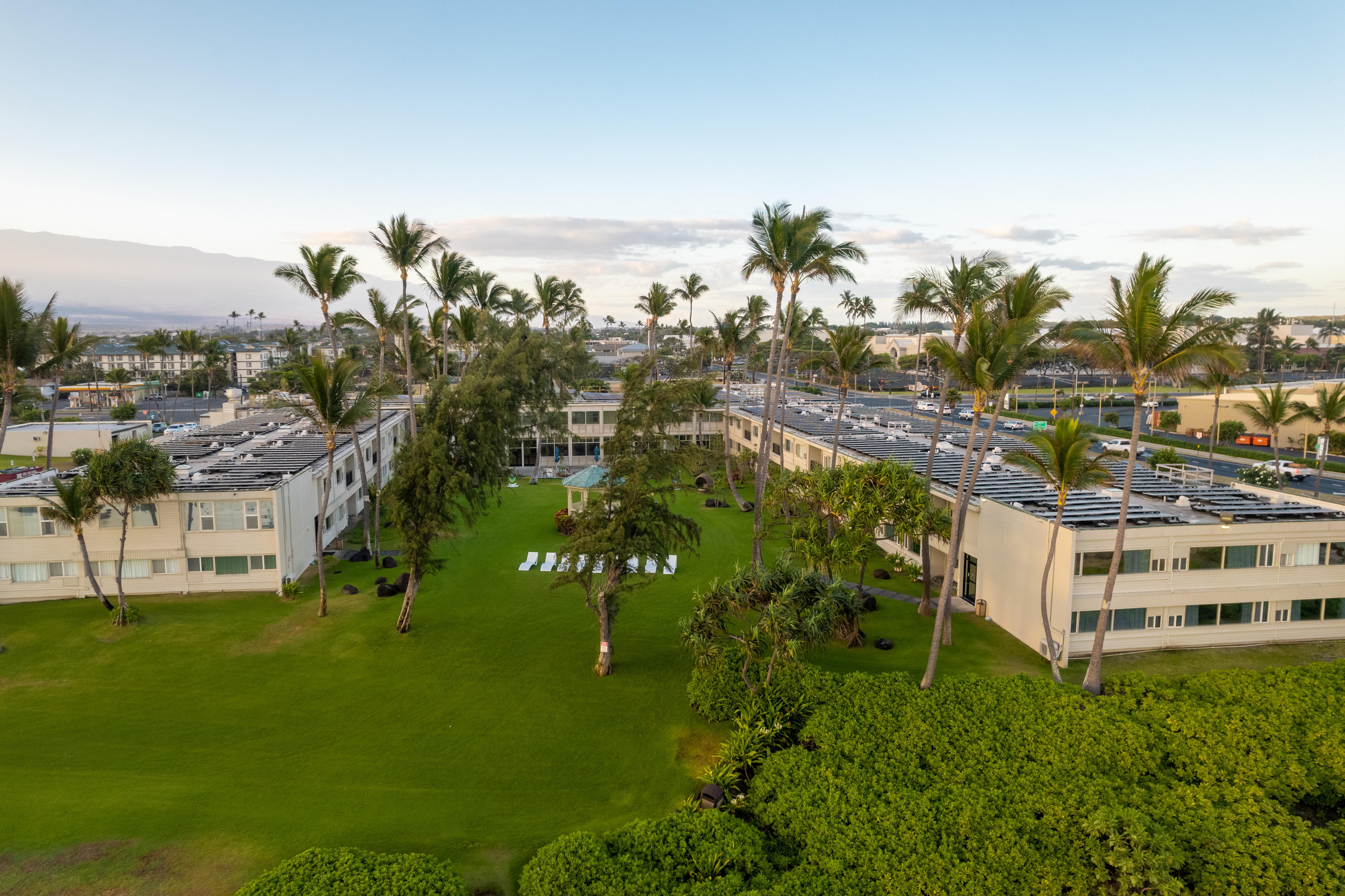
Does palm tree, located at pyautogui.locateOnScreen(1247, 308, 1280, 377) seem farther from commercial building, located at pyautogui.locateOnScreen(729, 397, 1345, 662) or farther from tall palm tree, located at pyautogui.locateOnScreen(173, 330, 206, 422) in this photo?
tall palm tree, located at pyautogui.locateOnScreen(173, 330, 206, 422)

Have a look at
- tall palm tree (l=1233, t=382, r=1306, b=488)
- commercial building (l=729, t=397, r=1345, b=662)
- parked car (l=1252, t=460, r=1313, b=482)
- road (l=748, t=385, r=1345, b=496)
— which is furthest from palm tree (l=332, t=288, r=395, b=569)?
parked car (l=1252, t=460, r=1313, b=482)

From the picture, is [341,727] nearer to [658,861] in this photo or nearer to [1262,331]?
[658,861]

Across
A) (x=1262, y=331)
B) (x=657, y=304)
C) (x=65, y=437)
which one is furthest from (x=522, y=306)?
(x=1262, y=331)

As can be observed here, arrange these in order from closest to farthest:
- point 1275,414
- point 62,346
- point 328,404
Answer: point 328,404 < point 62,346 < point 1275,414

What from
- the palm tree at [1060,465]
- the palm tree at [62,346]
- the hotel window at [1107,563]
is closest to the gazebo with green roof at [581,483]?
the palm tree at [62,346]

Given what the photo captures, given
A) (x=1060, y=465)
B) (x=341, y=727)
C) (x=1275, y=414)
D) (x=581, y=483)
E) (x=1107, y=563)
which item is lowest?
(x=341, y=727)

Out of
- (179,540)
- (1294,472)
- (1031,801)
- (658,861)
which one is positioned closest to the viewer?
(658,861)

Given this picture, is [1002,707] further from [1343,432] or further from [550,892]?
[1343,432]
